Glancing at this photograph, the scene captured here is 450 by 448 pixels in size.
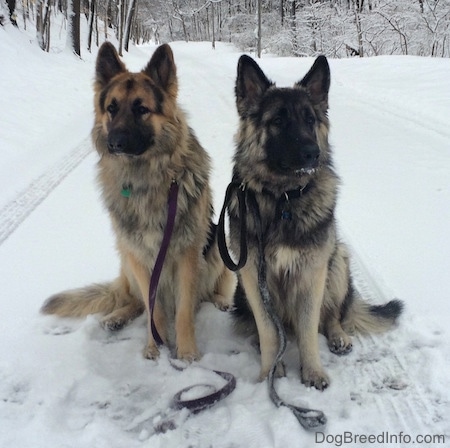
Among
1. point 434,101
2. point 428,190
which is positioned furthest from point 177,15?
point 428,190

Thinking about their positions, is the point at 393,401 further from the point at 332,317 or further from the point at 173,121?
the point at 173,121

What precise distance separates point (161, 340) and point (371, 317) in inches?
56.2

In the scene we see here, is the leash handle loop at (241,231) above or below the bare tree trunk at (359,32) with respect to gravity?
below

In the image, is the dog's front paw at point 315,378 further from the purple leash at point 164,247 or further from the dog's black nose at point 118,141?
the dog's black nose at point 118,141

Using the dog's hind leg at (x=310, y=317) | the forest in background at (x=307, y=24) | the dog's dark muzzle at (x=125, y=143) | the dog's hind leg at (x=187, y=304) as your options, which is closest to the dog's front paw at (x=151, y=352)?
the dog's hind leg at (x=187, y=304)

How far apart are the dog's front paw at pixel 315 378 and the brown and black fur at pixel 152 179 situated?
75 centimetres

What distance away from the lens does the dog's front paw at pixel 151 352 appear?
2.88 metres

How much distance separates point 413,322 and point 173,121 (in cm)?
210

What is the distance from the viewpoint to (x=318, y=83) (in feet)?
9.03

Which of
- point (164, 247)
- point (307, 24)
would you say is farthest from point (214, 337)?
point (307, 24)

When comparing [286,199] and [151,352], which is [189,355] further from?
[286,199]

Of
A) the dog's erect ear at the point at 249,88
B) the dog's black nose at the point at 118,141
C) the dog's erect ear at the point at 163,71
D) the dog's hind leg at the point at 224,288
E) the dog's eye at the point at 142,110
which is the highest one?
the dog's erect ear at the point at 163,71

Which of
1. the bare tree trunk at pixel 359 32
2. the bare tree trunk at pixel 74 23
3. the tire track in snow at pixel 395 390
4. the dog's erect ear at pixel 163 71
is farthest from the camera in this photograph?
the bare tree trunk at pixel 359 32

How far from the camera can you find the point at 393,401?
7.62ft
